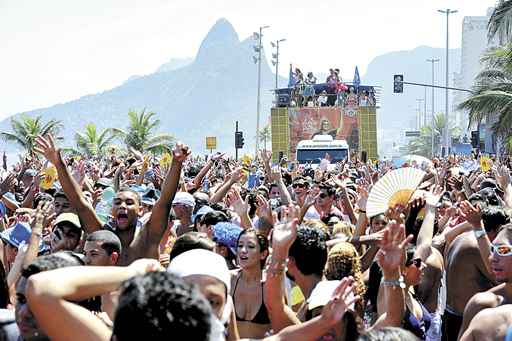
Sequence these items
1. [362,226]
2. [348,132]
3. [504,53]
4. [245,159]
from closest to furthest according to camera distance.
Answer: [362,226] → [245,159] → [504,53] → [348,132]

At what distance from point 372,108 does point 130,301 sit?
55.0 m

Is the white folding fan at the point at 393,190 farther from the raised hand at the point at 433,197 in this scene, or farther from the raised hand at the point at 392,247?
the raised hand at the point at 392,247

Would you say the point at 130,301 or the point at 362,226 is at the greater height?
the point at 130,301

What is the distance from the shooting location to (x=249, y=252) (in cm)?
478

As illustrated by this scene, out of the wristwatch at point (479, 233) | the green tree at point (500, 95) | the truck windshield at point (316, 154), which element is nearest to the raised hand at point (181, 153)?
the wristwatch at point (479, 233)

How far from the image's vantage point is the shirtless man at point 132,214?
563 centimetres

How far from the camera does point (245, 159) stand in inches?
811

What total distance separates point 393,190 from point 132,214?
6.69 ft

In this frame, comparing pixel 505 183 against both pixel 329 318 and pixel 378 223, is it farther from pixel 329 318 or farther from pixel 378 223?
pixel 329 318

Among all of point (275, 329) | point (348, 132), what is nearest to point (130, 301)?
point (275, 329)

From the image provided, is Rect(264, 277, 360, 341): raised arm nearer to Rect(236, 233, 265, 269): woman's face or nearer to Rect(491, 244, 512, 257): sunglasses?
Rect(236, 233, 265, 269): woman's face

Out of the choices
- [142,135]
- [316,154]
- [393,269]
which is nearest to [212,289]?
[393,269]

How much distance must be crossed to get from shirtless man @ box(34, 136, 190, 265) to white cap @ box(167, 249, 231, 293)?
222 centimetres

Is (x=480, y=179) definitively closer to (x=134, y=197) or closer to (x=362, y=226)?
(x=362, y=226)
